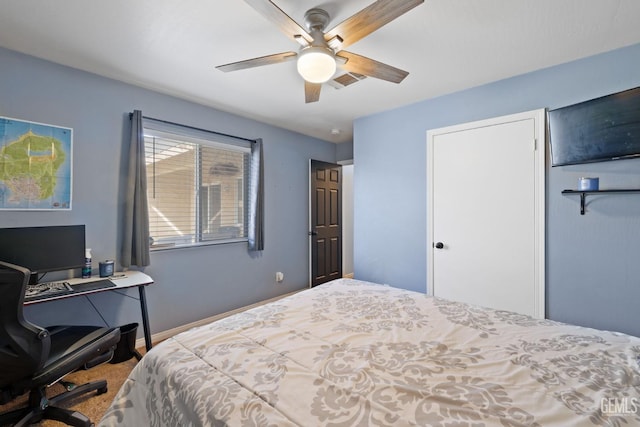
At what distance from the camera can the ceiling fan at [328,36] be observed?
4.34ft

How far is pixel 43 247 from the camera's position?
80.7 inches

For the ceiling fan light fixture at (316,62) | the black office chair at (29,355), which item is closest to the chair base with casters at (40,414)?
the black office chair at (29,355)

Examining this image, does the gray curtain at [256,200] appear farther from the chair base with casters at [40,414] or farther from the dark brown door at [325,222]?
the chair base with casters at [40,414]

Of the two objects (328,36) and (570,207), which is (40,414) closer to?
(328,36)

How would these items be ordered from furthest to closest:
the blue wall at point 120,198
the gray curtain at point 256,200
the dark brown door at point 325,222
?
the dark brown door at point 325,222 < the gray curtain at point 256,200 < the blue wall at point 120,198

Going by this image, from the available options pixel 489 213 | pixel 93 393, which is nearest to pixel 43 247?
pixel 93 393

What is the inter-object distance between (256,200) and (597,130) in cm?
319

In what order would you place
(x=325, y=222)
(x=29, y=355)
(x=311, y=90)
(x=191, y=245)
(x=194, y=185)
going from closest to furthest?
(x=29, y=355) → (x=311, y=90) → (x=191, y=245) → (x=194, y=185) → (x=325, y=222)

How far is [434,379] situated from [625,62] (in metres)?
2.69

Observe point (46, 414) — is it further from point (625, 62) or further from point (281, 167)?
point (625, 62)

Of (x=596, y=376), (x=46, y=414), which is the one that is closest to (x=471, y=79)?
(x=596, y=376)

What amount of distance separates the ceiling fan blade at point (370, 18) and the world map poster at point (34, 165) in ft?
7.44

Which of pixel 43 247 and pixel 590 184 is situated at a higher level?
pixel 590 184

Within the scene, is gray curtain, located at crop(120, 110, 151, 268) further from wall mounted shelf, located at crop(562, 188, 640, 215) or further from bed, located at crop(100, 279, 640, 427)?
wall mounted shelf, located at crop(562, 188, 640, 215)
